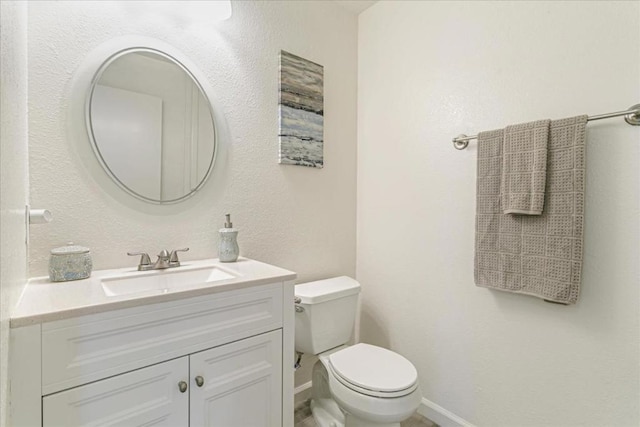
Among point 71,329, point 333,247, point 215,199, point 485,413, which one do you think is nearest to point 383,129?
point 333,247

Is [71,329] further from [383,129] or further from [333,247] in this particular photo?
[383,129]

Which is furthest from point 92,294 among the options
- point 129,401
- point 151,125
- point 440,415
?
point 440,415

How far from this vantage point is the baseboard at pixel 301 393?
1.70 metres

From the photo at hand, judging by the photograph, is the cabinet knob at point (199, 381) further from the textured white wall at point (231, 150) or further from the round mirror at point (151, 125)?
the round mirror at point (151, 125)

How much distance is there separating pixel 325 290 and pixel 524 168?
1045 mm

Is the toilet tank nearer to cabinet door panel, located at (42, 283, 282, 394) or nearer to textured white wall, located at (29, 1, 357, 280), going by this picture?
textured white wall, located at (29, 1, 357, 280)

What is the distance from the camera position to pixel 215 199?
141cm

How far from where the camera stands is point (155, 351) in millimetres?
832

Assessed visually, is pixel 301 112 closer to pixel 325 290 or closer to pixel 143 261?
pixel 325 290

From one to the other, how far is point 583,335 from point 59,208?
2011mm

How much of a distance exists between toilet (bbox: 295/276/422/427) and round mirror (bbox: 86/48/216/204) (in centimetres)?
81

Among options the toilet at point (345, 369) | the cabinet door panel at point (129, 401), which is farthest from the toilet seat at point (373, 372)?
the cabinet door panel at point (129, 401)

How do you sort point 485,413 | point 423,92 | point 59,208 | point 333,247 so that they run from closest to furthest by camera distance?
1. point 59,208
2. point 485,413
3. point 423,92
4. point 333,247

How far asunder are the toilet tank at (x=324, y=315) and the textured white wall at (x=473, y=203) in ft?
1.26
